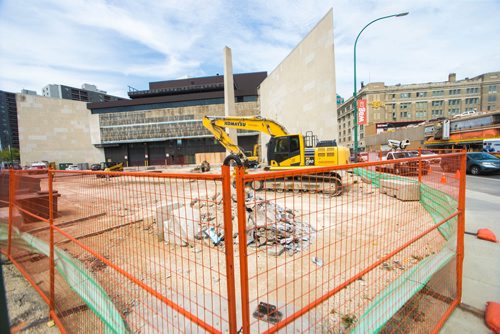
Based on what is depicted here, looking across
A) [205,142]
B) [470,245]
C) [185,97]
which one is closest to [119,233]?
[470,245]

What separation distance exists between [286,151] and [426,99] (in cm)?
7761

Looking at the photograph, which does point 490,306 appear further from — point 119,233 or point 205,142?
point 205,142

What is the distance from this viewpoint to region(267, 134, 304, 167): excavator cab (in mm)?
10305

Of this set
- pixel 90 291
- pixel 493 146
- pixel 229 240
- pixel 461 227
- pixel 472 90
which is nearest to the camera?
pixel 229 240

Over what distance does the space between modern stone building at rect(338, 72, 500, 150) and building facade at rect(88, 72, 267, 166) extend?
151 feet

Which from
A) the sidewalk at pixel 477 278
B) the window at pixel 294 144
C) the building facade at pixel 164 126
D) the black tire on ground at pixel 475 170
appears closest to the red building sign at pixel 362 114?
the black tire on ground at pixel 475 170

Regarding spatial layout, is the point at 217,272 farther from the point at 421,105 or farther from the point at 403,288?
the point at 421,105

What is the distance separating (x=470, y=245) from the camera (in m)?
4.39

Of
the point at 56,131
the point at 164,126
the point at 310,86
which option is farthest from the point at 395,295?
the point at 56,131

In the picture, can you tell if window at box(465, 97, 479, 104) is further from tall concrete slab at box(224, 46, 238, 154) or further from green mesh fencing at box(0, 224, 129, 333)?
green mesh fencing at box(0, 224, 129, 333)

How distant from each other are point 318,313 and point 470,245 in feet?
12.9

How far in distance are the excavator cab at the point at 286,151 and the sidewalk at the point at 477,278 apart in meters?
6.09

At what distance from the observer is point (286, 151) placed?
10.7 metres

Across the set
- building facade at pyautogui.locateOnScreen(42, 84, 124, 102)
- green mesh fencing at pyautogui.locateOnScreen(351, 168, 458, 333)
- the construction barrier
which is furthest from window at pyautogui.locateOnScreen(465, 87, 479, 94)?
building facade at pyautogui.locateOnScreen(42, 84, 124, 102)
